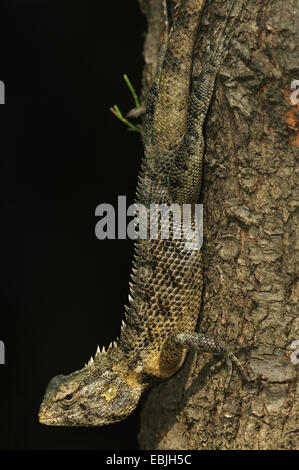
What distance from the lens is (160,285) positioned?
9.99 feet

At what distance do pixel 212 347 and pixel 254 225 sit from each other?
0.63 meters

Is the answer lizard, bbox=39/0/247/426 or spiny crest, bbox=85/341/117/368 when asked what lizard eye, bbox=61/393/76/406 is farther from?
spiny crest, bbox=85/341/117/368

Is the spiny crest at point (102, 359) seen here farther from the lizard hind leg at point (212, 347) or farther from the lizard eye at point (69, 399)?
the lizard hind leg at point (212, 347)

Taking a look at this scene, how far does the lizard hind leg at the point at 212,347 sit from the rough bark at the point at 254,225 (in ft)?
0.13

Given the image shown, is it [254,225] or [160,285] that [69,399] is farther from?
[254,225]

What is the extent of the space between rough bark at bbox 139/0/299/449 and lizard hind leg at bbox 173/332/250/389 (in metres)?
0.04

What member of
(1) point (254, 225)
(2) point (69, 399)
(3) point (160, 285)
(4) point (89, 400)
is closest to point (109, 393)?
(4) point (89, 400)

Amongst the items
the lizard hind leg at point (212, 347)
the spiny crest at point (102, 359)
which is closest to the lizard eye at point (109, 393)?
the spiny crest at point (102, 359)

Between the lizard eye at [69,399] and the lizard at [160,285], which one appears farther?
the lizard eye at [69,399]

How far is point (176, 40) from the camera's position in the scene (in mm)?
2906

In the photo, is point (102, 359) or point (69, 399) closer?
point (69, 399)

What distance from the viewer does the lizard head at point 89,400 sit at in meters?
3.06

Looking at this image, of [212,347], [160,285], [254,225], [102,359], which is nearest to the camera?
[254,225]

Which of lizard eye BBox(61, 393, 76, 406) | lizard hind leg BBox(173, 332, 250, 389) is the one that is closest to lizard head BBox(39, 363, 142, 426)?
lizard eye BBox(61, 393, 76, 406)
